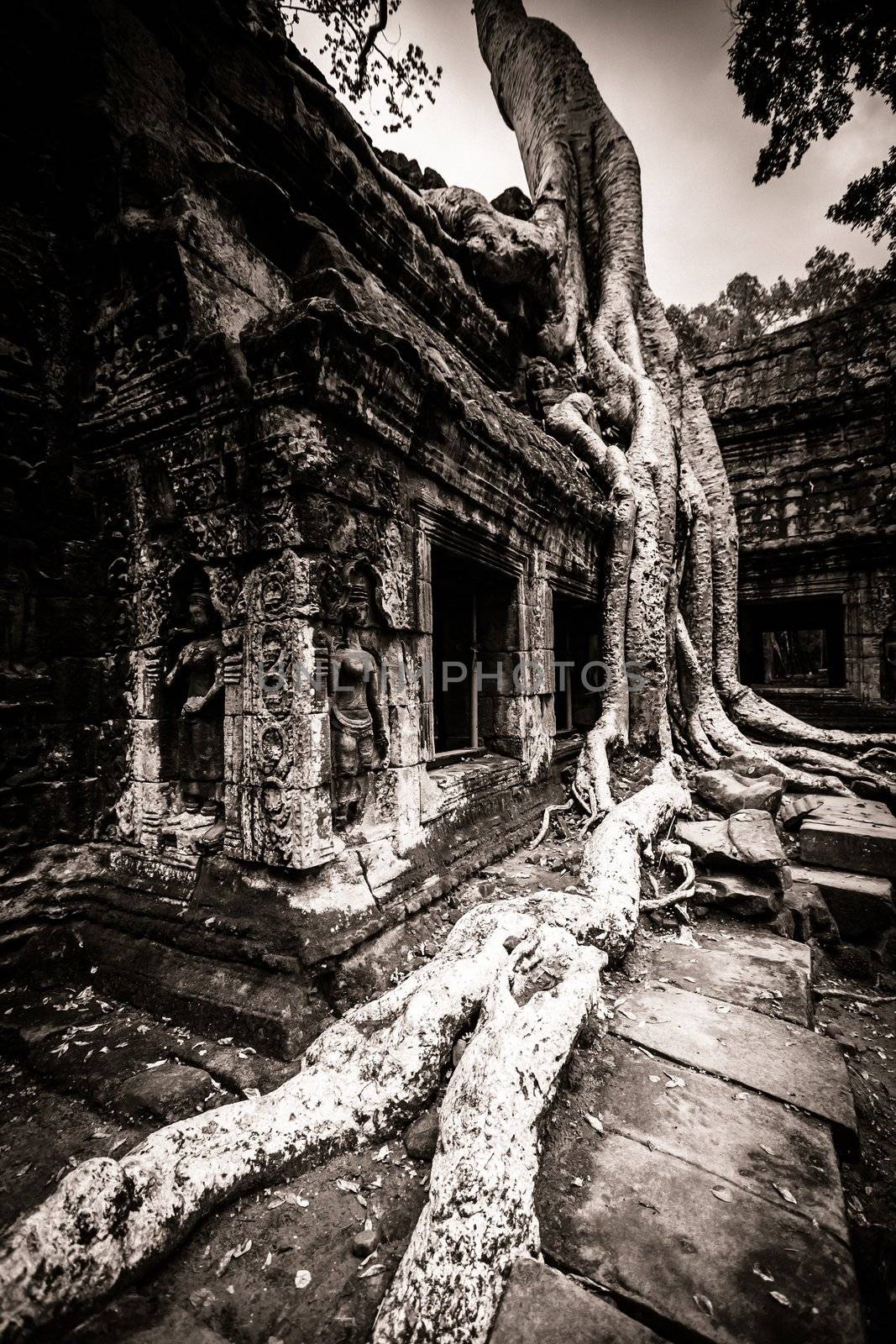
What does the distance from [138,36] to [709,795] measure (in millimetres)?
6380

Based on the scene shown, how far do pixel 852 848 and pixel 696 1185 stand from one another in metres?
3.42

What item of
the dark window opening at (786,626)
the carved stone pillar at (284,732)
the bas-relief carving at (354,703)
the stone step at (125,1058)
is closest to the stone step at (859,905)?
the bas-relief carving at (354,703)

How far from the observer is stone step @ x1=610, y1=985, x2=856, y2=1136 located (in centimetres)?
178

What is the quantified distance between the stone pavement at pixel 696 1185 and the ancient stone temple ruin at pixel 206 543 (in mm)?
1030

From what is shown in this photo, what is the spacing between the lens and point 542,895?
2.79 metres

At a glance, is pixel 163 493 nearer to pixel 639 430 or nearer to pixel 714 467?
A: pixel 639 430

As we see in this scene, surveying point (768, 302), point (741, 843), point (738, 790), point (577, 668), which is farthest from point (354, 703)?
point (768, 302)

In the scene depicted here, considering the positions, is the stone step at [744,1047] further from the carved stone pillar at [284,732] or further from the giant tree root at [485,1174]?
the carved stone pillar at [284,732]

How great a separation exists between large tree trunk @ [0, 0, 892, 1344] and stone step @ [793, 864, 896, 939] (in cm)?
113

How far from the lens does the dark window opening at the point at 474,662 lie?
14.4 feet

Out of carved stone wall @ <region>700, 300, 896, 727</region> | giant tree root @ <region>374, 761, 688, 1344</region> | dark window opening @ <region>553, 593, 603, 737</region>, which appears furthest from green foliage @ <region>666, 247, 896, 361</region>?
giant tree root @ <region>374, 761, 688, 1344</region>

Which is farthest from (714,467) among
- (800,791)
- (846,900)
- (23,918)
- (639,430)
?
A: (23,918)

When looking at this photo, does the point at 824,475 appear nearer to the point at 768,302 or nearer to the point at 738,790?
the point at 738,790

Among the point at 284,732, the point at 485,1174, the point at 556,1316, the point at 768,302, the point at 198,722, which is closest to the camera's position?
the point at 556,1316
